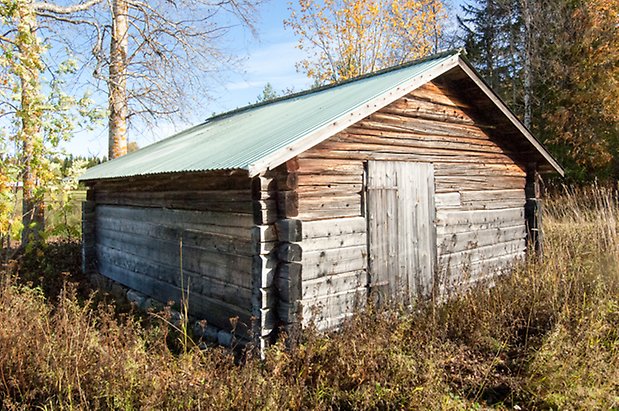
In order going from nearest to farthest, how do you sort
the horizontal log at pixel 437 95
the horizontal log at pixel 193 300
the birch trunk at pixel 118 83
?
the horizontal log at pixel 193 300
the horizontal log at pixel 437 95
the birch trunk at pixel 118 83

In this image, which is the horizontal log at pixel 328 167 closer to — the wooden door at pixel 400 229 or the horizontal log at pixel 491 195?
the wooden door at pixel 400 229

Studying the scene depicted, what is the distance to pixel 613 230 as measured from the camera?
26.7ft

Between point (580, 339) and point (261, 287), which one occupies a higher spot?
point (261, 287)

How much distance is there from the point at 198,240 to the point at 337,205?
7.17 feet

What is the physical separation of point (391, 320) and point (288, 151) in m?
2.48

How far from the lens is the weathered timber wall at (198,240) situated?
5660mm

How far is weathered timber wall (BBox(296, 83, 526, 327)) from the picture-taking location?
577 cm

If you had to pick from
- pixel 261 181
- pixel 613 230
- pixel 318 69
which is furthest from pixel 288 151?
pixel 318 69

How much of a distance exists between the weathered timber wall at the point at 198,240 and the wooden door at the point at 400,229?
173cm

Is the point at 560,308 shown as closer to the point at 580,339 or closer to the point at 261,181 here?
the point at 580,339

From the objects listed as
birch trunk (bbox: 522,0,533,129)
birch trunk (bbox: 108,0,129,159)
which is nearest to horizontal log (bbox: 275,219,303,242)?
birch trunk (bbox: 108,0,129,159)

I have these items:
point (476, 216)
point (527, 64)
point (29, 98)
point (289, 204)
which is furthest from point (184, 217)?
point (527, 64)

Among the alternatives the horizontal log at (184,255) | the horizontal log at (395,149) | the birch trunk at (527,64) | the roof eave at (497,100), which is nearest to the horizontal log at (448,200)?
the horizontal log at (395,149)

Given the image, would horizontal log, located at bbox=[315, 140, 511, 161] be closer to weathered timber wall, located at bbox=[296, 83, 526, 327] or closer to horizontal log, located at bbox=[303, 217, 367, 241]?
weathered timber wall, located at bbox=[296, 83, 526, 327]
